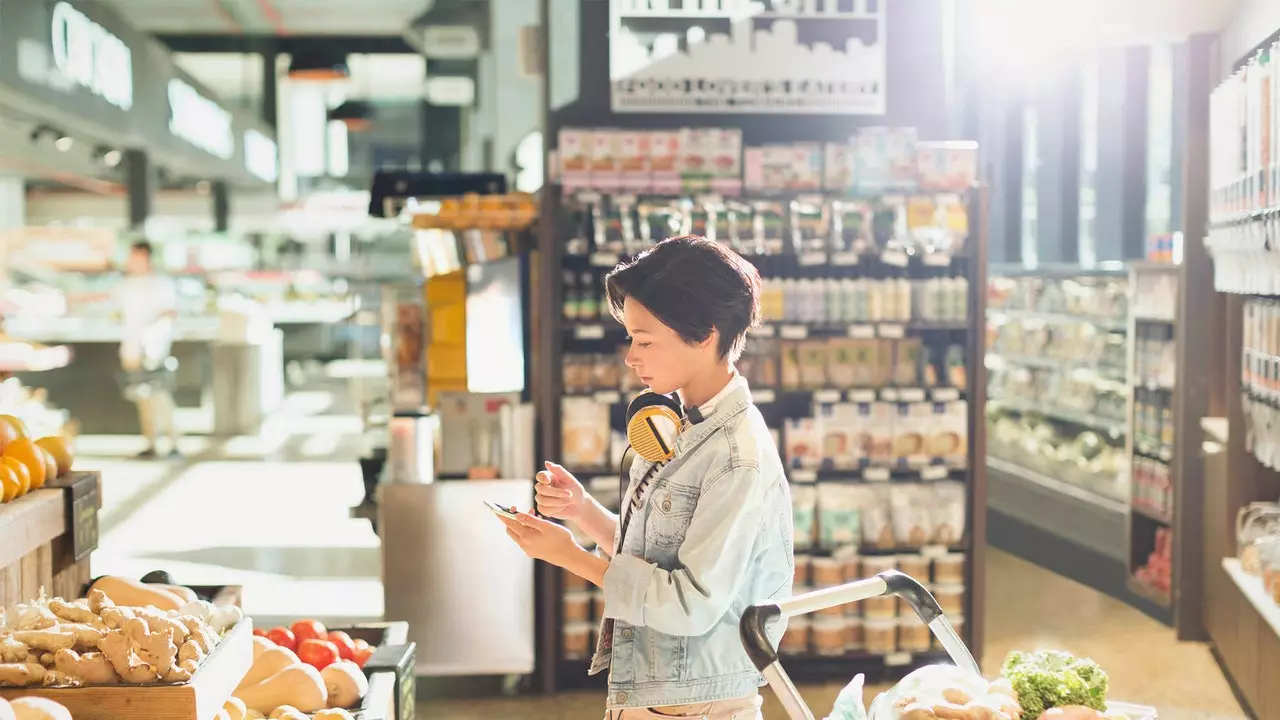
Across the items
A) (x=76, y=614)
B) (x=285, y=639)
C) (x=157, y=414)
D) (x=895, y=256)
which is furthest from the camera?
(x=157, y=414)

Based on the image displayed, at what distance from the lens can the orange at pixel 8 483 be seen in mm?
2607

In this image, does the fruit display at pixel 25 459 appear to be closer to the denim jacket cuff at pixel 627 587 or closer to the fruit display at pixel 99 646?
the fruit display at pixel 99 646

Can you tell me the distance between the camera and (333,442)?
12609 mm

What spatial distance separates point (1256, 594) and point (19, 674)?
3983mm

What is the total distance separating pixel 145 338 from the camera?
11094 mm

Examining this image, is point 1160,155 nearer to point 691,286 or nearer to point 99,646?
point 691,286

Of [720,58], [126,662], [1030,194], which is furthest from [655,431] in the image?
[1030,194]

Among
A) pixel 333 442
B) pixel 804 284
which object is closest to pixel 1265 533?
pixel 804 284

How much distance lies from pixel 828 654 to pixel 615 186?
2137 millimetres

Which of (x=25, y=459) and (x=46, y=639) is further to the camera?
(x=25, y=459)

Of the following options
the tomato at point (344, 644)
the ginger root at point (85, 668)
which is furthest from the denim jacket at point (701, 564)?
the tomato at point (344, 644)

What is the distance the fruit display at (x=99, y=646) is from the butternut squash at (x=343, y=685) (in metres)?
0.63

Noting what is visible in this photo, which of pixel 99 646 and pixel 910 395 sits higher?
pixel 910 395

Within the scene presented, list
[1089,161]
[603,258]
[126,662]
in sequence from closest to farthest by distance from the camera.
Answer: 1. [126,662]
2. [603,258]
3. [1089,161]
